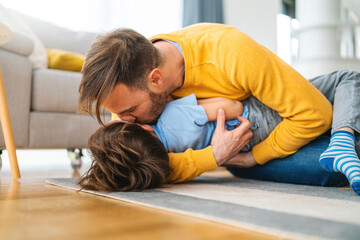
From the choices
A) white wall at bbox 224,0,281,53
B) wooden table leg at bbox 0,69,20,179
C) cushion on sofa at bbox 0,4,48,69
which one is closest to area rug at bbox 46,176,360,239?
wooden table leg at bbox 0,69,20,179

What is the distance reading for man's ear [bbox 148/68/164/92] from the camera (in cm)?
100

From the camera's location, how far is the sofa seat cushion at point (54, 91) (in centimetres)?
171

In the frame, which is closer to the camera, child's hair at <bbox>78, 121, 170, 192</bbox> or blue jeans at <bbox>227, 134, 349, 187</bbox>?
child's hair at <bbox>78, 121, 170, 192</bbox>

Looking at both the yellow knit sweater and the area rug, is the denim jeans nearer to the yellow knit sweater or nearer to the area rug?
the yellow knit sweater

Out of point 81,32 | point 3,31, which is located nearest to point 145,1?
point 81,32

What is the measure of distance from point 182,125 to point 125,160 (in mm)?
219

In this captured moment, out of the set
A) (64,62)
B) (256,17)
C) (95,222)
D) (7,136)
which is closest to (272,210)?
(95,222)

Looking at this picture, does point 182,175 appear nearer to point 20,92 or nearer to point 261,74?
point 261,74

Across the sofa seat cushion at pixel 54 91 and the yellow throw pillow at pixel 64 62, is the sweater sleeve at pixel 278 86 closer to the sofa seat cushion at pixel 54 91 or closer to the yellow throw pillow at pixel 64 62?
the sofa seat cushion at pixel 54 91

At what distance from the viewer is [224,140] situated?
1.03 metres

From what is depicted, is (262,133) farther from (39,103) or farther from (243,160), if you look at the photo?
(39,103)

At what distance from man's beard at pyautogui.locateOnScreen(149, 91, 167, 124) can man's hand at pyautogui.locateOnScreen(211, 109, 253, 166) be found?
0.17m

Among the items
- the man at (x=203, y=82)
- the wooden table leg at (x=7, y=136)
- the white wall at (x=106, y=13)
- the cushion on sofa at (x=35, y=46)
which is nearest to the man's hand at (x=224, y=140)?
the man at (x=203, y=82)

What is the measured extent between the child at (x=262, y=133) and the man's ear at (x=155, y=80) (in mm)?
83
